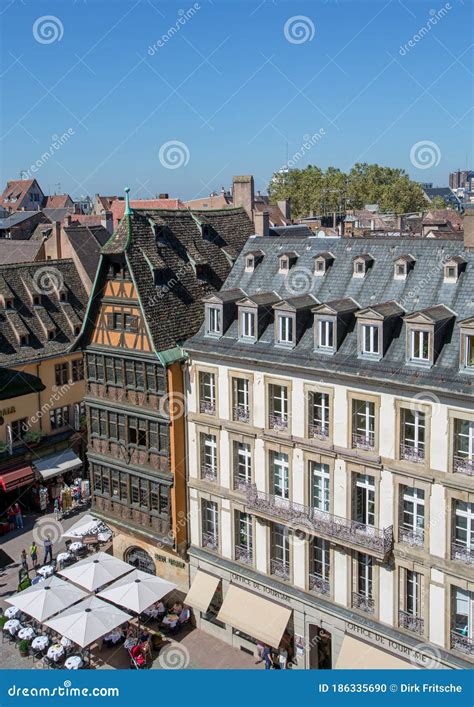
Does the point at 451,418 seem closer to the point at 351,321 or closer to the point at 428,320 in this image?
the point at 428,320

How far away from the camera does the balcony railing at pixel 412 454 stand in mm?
26203

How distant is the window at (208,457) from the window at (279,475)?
10.6 feet

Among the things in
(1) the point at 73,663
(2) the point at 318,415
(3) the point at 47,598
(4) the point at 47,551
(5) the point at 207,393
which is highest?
(5) the point at 207,393

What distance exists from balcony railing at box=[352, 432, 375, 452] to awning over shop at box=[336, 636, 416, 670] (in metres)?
7.52

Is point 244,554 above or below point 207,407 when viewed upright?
below

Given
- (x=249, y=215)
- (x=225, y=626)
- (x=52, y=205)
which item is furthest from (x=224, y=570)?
(x=52, y=205)

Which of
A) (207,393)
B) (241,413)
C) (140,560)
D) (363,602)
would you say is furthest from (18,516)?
(363,602)

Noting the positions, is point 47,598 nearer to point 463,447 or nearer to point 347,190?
point 463,447

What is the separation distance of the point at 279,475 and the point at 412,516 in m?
6.08

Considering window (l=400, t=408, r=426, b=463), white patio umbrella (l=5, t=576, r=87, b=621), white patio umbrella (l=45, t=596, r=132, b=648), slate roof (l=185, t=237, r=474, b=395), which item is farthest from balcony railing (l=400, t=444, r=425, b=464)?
white patio umbrella (l=5, t=576, r=87, b=621)

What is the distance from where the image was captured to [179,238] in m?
37.4

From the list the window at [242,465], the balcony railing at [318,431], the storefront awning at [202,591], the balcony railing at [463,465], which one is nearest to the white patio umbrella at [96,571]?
the storefront awning at [202,591]

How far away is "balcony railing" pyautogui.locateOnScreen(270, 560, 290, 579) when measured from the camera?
31531 millimetres

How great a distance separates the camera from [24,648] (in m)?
33.1
